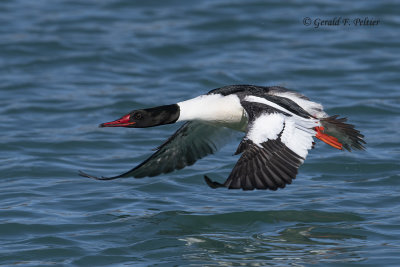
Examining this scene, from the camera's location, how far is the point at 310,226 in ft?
24.6

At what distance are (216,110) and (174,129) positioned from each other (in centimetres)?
358

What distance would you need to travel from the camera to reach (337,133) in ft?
26.8

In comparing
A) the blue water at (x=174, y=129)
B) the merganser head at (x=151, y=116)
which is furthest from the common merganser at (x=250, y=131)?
the blue water at (x=174, y=129)

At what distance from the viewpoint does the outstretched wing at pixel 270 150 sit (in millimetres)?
6410

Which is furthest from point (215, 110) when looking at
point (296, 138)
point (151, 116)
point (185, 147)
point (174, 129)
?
point (174, 129)

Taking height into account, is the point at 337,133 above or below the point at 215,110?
below

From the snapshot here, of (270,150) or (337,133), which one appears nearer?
(270,150)

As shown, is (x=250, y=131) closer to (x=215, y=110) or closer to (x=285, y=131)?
(x=285, y=131)

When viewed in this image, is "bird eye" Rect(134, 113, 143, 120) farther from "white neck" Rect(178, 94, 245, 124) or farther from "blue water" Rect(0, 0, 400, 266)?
"blue water" Rect(0, 0, 400, 266)

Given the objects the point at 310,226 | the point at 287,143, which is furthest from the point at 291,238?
the point at 287,143

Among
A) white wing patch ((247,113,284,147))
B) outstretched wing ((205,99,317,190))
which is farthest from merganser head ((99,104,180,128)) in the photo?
white wing patch ((247,113,284,147))

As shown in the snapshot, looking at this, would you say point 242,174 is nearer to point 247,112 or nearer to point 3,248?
point 247,112

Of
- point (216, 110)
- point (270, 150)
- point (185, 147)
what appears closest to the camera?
point (270, 150)

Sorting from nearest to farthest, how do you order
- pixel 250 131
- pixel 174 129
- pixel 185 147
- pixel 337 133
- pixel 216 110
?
1. pixel 250 131
2. pixel 216 110
3. pixel 337 133
4. pixel 185 147
5. pixel 174 129
